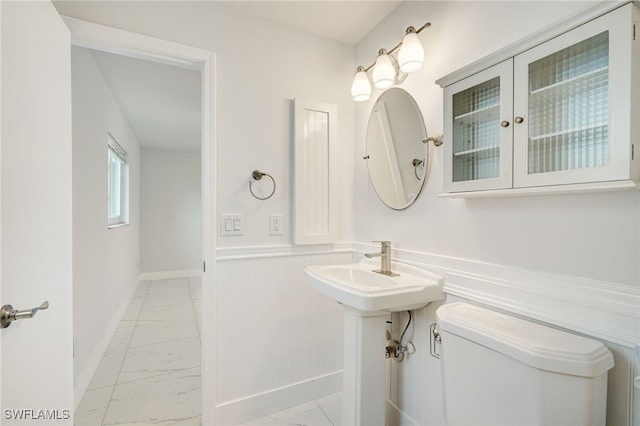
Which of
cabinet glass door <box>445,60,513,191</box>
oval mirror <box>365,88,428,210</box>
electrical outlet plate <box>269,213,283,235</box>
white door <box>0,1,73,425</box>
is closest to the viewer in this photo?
white door <box>0,1,73,425</box>

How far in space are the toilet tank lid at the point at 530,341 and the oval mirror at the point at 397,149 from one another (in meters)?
0.66

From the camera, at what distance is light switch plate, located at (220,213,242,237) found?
163 centimetres

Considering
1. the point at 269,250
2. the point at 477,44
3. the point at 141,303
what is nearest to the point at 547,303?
the point at 477,44

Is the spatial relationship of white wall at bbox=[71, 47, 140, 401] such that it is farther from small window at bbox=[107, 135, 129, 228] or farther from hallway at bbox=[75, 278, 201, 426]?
small window at bbox=[107, 135, 129, 228]

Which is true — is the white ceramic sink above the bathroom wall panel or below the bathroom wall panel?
above

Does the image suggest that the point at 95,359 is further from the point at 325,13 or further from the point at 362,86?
the point at 325,13

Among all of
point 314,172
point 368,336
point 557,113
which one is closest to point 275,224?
point 314,172

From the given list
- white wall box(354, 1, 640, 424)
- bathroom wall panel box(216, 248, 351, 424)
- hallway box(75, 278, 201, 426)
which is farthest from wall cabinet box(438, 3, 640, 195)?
hallway box(75, 278, 201, 426)

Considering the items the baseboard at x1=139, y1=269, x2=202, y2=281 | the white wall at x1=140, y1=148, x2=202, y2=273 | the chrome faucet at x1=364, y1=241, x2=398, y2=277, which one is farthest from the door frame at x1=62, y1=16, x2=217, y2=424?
the white wall at x1=140, y1=148, x2=202, y2=273

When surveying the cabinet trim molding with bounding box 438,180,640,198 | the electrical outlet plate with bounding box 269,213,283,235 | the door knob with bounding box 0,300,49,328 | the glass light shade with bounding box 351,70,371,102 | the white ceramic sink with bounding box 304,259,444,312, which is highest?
the glass light shade with bounding box 351,70,371,102

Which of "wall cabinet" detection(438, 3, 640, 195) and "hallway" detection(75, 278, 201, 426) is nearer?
"wall cabinet" detection(438, 3, 640, 195)

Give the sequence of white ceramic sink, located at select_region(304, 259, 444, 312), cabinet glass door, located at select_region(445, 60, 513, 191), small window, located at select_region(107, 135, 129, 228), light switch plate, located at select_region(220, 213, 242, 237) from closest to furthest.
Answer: cabinet glass door, located at select_region(445, 60, 513, 191) < white ceramic sink, located at select_region(304, 259, 444, 312) < light switch plate, located at select_region(220, 213, 242, 237) < small window, located at select_region(107, 135, 129, 228)

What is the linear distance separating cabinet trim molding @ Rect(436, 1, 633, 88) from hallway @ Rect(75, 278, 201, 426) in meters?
2.23

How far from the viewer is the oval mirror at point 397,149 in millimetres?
1512
